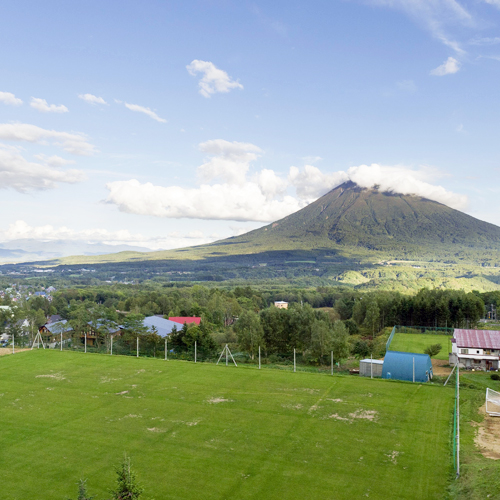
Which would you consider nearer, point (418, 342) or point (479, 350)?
Answer: point (479, 350)

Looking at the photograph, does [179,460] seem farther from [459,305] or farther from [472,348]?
[459,305]

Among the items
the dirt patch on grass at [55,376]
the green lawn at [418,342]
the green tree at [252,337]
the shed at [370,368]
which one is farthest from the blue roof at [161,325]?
the green lawn at [418,342]

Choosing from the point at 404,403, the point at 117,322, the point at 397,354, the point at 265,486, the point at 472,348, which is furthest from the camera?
the point at 117,322

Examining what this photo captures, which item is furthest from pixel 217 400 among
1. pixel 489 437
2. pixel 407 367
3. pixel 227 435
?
pixel 407 367

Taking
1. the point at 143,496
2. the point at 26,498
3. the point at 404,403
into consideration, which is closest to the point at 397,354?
the point at 404,403

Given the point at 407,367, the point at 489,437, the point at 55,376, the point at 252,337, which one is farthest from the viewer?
the point at 252,337

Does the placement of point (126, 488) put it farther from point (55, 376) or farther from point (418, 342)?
point (418, 342)

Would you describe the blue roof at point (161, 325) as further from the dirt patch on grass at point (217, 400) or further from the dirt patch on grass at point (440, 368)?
the dirt patch on grass at point (440, 368)
